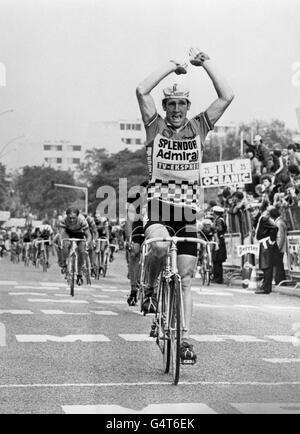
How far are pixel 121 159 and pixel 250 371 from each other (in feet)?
77.5

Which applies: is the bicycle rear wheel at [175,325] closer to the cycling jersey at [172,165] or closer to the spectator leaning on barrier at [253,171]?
the cycling jersey at [172,165]

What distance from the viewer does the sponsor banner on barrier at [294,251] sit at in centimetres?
2036

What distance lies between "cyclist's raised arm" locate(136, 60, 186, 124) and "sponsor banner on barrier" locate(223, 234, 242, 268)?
17437 millimetres

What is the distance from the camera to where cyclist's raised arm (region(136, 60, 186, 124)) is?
801 cm

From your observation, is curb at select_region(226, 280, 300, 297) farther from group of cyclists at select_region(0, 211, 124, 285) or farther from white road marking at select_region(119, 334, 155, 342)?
white road marking at select_region(119, 334, 155, 342)

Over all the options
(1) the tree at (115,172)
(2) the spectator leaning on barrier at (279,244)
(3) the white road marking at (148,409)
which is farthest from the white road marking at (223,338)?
(1) the tree at (115,172)

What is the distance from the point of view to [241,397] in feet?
22.3

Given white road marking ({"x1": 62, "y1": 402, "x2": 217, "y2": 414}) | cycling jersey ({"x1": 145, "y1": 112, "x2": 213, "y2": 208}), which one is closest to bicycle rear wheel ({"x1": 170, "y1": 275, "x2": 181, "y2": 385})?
cycling jersey ({"x1": 145, "y1": 112, "x2": 213, "y2": 208})

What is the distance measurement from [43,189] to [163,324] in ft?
66.5

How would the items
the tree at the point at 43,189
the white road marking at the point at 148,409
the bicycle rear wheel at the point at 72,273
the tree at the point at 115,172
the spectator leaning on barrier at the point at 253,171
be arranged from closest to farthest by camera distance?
the white road marking at the point at 148,409
the bicycle rear wheel at the point at 72,273
the tree at the point at 43,189
the spectator leaning on barrier at the point at 253,171
the tree at the point at 115,172

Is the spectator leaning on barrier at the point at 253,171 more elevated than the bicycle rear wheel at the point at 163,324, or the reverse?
the spectator leaning on barrier at the point at 253,171

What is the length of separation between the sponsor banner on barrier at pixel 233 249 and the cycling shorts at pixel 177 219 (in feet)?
56.9

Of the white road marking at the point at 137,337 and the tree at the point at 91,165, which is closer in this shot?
the white road marking at the point at 137,337
